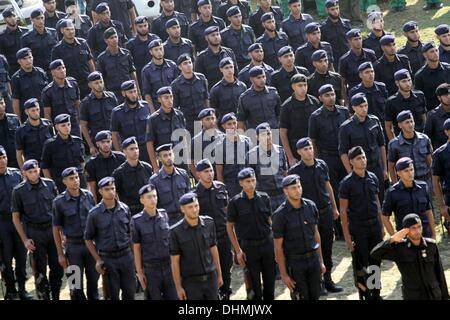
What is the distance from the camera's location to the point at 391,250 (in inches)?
549

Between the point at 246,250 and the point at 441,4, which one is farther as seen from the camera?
the point at 441,4

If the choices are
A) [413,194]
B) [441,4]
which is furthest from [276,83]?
[441,4]

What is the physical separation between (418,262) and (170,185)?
3.57m

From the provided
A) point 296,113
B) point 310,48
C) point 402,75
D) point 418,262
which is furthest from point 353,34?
point 418,262

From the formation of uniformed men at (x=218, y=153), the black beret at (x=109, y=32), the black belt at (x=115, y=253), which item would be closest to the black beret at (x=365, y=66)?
the formation of uniformed men at (x=218, y=153)

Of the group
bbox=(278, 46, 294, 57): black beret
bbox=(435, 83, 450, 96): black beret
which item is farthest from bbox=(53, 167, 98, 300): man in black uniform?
bbox=(435, 83, 450, 96): black beret

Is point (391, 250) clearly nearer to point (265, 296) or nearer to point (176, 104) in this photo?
point (265, 296)

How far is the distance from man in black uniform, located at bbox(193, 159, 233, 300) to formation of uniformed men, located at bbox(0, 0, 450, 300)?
2 centimetres

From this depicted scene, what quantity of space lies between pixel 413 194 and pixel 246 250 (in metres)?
1.97

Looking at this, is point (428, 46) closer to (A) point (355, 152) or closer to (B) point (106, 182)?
(A) point (355, 152)

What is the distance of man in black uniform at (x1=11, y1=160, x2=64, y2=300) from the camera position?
16.3 meters

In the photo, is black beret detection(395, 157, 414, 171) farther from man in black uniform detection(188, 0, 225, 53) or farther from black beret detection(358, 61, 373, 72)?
man in black uniform detection(188, 0, 225, 53)
